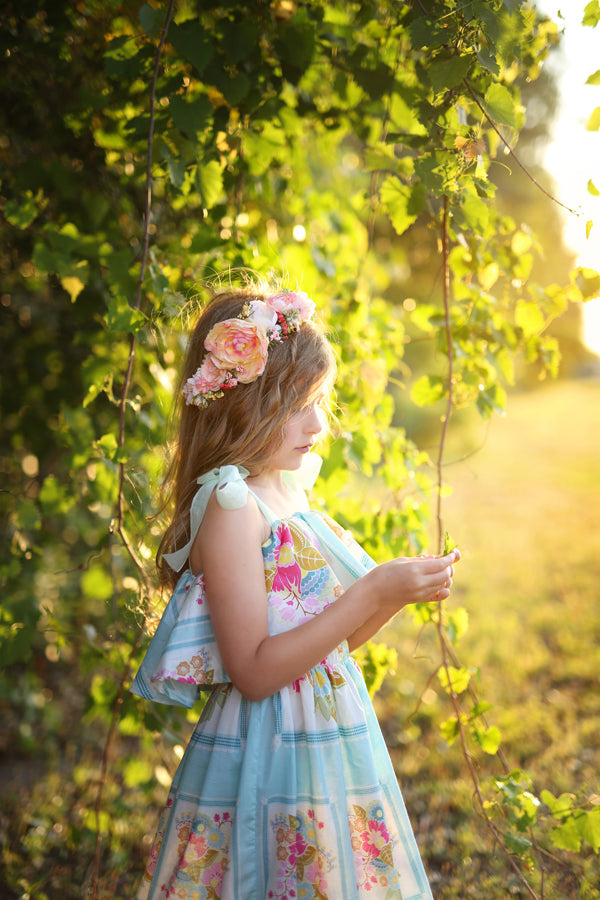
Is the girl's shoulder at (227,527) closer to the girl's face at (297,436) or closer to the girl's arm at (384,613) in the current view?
the girl's face at (297,436)

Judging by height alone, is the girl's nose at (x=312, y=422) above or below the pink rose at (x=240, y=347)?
below

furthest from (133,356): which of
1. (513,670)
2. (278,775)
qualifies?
(513,670)

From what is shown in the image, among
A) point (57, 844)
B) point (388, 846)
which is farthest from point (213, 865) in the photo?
point (57, 844)

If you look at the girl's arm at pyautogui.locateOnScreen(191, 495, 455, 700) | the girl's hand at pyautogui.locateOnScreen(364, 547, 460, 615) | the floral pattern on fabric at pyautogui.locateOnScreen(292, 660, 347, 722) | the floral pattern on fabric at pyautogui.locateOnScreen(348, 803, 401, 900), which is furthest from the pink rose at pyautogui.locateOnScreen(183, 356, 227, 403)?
the floral pattern on fabric at pyautogui.locateOnScreen(348, 803, 401, 900)

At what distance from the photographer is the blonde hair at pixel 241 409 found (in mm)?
1361

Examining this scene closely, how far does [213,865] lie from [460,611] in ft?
3.00

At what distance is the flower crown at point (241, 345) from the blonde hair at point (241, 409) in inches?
1.2

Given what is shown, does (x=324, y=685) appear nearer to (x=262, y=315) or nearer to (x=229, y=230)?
(x=262, y=315)

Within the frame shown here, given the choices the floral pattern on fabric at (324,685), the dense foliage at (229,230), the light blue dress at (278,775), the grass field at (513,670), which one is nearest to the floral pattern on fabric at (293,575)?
the light blue dress at (278,775)

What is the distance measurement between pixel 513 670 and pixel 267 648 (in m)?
2.79

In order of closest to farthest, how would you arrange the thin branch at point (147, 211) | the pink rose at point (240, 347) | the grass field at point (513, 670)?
1. the pink rose at point (240, 347)
2. the thin branch at point (147, 211)
3. the grass field at point (513, 670)

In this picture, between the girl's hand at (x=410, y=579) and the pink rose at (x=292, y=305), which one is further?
the pink rose at (x=292, y=305)

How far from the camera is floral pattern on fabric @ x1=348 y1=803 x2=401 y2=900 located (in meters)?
1.26

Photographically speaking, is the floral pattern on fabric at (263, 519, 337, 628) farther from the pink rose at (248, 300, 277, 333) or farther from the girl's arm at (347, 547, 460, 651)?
the pink rose at (248, 300, 277, 333)
